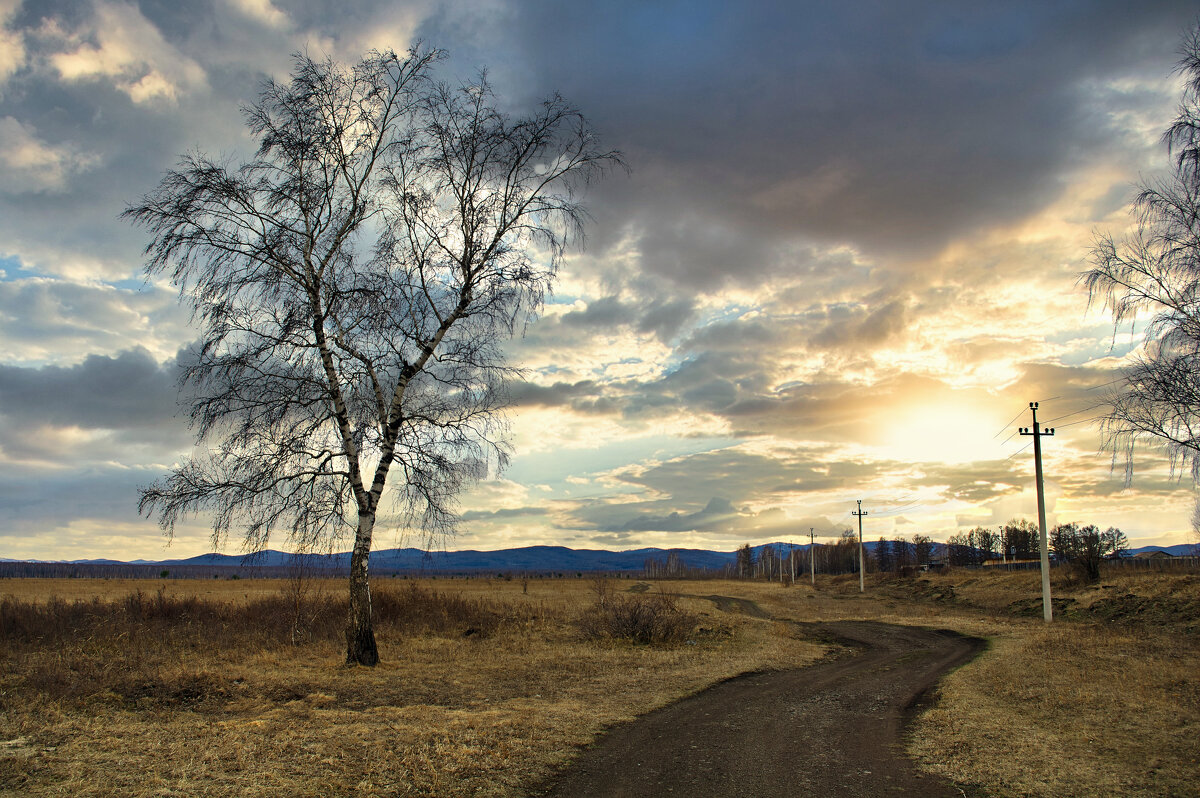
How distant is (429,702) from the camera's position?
1184 centimetres

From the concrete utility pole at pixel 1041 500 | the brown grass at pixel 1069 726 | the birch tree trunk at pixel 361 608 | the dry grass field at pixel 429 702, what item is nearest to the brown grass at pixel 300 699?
the dry grass field at pixel 429 702

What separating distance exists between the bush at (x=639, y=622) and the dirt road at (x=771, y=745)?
5.86m

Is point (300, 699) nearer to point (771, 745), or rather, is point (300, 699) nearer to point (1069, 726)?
point (771, 745)

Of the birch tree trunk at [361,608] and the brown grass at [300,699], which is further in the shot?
the birch tree trunk at [361,608]

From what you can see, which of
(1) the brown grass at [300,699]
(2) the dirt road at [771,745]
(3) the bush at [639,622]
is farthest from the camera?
(3) the bush at [639,622]

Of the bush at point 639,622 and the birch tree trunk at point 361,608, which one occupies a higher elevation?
the birch tree trunk at point 361,608

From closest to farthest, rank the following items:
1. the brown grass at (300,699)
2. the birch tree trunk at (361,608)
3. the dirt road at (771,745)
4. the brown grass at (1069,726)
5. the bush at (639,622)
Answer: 1. the brown grass at (300,699)
2. the dirt road at (771,745)
3. the brown grass at (1069,726)
4. the birch tree trunk at (361,608)
5. the bush at (639,622)

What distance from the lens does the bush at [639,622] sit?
21.4 m

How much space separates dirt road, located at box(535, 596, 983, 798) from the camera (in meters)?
7.57

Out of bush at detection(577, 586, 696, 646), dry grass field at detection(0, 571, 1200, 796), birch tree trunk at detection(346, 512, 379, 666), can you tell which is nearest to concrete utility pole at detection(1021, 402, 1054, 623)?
dry grass field at detection(0, 571, 1200, 796)

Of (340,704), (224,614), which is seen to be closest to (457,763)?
(340,704)

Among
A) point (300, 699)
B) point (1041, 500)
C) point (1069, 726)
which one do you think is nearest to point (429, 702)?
point (300, 699)

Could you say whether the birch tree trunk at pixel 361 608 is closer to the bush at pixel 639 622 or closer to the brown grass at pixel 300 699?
the brown grass at pixel 300 699

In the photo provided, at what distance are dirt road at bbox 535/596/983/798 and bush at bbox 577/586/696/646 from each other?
5.86 meters
